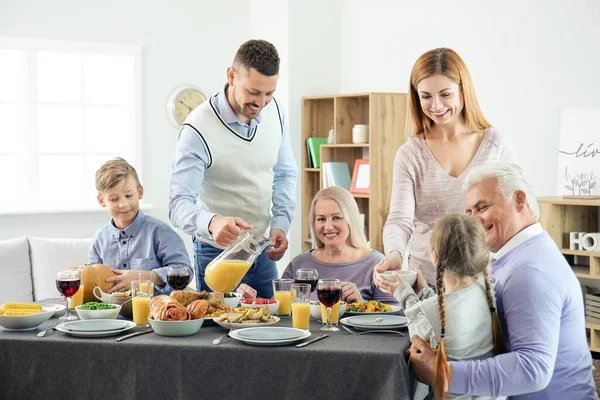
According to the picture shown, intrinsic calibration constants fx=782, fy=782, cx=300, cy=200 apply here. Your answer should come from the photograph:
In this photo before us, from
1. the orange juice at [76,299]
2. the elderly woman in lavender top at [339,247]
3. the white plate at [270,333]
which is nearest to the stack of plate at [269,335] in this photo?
the white plate at [270,333]

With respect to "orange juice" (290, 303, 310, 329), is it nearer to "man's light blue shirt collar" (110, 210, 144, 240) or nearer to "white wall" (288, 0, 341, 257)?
"man's light blue shirt collar" (110, 210, 144, 240)

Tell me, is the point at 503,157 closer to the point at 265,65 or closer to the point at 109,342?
the point at 265,65

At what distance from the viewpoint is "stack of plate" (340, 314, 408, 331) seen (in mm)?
2219

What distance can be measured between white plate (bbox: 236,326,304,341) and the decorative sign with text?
3.04m

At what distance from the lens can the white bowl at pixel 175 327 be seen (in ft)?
6.93

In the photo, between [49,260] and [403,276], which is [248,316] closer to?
[403,276]

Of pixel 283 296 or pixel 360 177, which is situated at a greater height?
pixel 360 177

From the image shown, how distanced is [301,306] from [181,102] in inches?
177

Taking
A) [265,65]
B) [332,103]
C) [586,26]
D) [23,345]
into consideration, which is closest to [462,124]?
[265,65]

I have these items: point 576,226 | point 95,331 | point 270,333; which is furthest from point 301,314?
point 576,226

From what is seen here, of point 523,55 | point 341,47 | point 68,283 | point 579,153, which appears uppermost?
point 341,47

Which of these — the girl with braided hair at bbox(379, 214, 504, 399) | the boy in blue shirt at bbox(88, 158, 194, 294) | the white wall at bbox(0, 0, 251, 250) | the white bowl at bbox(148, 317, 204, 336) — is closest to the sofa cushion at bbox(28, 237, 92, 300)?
the boy in blue shirt at bbox(88, 158, 194, 294)

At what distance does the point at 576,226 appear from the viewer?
469 cm

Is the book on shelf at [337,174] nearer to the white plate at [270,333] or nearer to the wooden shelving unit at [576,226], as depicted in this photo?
the wooden shelving unit at [576,226]
